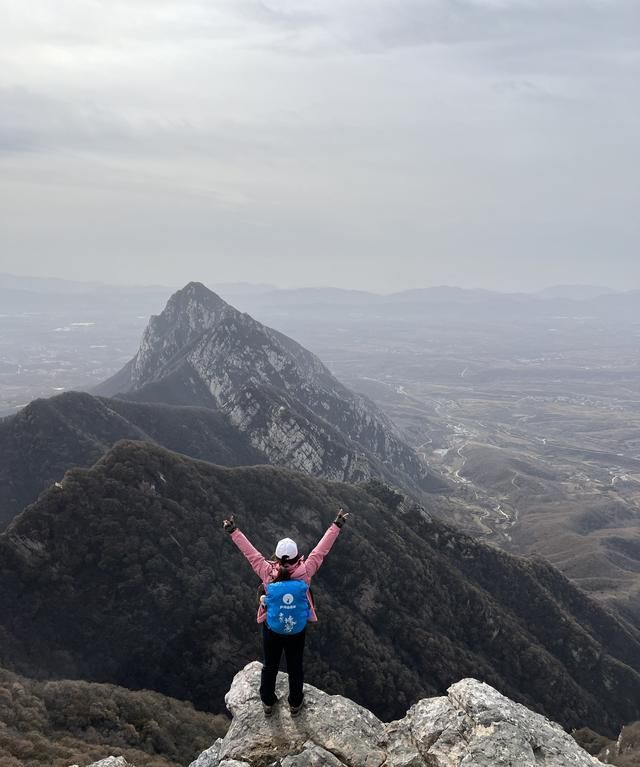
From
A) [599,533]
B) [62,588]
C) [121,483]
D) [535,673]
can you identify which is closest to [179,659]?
[62,588]

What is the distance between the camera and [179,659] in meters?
46.5

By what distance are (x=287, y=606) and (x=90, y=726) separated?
25062 millimetres

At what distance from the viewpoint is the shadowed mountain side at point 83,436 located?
89312mm

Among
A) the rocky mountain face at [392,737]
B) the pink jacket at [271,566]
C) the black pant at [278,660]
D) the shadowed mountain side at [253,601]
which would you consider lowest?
the shadowed mountain side at [253,601]

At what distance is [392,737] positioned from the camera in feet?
55.2

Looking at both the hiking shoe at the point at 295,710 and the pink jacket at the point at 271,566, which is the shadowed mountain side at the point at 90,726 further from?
the pink jacket at the point at 271,566

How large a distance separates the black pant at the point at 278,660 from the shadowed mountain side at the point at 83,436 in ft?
251

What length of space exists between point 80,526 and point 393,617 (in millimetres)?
40536

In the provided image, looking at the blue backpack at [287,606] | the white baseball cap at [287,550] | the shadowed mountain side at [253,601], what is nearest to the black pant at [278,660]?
the blue backpack at [287,606]

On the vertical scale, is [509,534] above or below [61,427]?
below

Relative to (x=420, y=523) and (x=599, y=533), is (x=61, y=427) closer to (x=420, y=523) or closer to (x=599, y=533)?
(x=420, y=523)

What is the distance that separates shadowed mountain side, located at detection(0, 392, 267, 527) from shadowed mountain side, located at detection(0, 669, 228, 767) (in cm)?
5341

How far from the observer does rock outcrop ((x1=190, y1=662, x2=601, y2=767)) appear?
1495 cm

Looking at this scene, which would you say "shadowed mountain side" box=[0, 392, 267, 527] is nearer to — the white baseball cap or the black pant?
the black pant
